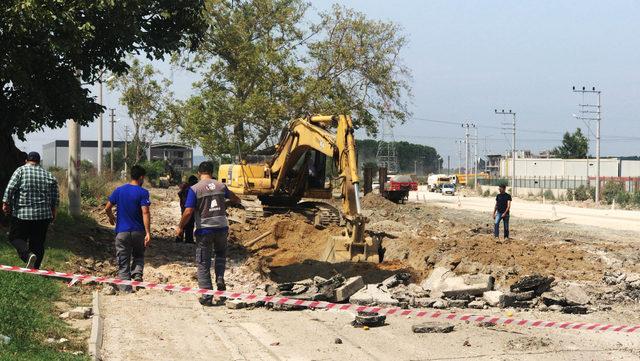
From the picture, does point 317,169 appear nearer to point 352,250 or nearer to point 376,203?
point 352,250

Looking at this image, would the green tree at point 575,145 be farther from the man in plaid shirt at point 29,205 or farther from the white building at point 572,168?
the man in plaid shirt at point 29,205

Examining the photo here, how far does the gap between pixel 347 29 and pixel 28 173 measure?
39.4m

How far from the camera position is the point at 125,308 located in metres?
10.8

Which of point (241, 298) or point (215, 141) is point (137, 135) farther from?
point (241, 298)

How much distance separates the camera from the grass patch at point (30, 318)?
24.2 feet

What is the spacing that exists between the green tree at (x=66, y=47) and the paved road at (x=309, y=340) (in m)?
6.29

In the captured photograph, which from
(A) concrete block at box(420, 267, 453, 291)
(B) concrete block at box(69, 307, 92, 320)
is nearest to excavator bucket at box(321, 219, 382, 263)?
(A) concrete block at box(420, 267, 453, 291)

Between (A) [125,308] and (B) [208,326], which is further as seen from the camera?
(A) [125,308]

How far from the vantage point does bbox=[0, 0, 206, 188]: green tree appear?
49.4 ft

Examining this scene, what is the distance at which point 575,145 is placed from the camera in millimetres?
127938

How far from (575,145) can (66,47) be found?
121 m

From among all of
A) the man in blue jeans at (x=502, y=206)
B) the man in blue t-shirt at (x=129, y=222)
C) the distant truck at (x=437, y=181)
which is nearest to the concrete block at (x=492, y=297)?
the man in blue t-shirt at (x=129, y=222)

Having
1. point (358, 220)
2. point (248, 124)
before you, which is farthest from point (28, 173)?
point (248, 124)

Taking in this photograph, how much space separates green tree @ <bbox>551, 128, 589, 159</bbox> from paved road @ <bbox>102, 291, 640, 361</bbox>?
122 metres
